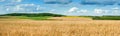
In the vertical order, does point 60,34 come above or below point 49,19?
above

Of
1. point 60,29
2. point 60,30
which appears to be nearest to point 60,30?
point 60,30

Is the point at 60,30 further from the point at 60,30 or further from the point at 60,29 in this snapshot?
the point at 60,29

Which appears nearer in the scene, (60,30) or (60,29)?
(60,30)

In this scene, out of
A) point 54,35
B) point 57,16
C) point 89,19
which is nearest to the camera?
point 54,35

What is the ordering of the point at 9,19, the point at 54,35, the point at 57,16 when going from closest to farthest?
1. the point at 54,35
2. the point at 57,16
3. the point at 9,19

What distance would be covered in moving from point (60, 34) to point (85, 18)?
6047 millimetres

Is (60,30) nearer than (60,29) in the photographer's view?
Yes

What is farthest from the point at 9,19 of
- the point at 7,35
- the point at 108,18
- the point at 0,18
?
the point at 7,35

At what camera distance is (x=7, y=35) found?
208 inches

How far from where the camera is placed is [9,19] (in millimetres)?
11906

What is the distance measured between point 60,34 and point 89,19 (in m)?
5.84

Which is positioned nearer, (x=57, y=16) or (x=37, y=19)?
(x=57, y=16)

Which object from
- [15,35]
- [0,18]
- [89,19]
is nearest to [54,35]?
[15,35]

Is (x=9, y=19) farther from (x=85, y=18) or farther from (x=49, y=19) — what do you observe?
(x=85, y=18)
